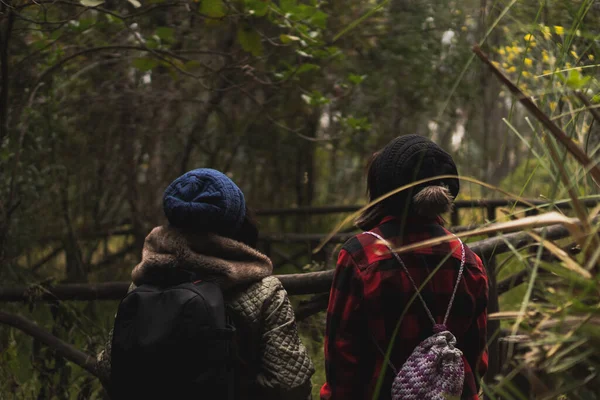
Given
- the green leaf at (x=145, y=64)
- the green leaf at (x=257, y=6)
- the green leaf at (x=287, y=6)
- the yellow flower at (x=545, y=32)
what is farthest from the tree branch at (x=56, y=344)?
the yellow flower at (x=545, y=32)

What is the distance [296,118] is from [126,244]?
2.72m

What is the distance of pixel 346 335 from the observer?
216 centimetres

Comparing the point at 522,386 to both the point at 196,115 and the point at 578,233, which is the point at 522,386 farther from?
the point at 196,115

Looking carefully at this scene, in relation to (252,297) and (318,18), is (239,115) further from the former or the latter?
(252,297)

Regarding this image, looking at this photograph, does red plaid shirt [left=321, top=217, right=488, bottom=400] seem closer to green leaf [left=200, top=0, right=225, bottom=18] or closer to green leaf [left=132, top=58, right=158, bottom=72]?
green leaf [left=200, top=0, right=225, bottom=18]

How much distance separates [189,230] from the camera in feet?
7.79

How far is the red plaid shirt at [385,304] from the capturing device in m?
2.12

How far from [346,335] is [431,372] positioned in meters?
0.27

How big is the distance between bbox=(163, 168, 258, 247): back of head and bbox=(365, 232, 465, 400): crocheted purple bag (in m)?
0.62

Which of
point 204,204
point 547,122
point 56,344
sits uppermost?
point 547,122

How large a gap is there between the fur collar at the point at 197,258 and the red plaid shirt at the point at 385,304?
0.33 meters

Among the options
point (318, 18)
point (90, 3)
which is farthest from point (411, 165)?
point (318, 18)

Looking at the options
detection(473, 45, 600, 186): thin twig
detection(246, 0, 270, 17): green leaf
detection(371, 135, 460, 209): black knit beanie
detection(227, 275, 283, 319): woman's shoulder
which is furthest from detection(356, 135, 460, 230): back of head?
detection(246, 0, 270, 17): green leaf

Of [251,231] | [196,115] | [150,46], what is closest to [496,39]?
[196,115]
